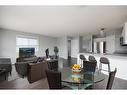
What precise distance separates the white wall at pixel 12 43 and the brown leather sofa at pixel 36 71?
0.34m

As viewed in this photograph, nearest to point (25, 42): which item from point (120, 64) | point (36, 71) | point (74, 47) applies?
point (36, 71)

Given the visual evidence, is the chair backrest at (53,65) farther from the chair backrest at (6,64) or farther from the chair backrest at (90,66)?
the chair backrest at (6,64)

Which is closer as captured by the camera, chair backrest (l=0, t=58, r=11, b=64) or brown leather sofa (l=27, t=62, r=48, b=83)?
chair backrest (l=0, t=58, r=11, b=64)

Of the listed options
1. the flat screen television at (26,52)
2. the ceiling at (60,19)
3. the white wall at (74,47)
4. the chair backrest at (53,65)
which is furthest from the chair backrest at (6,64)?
the white wall at (74,47)

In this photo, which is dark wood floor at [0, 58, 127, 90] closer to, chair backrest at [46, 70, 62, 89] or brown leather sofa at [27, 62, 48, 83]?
brown leather sofa at [27, 62, 48, 83]

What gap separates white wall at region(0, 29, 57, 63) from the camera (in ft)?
10.3

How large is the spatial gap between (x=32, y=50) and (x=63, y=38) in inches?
33.8

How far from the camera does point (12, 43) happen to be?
321 centimetres

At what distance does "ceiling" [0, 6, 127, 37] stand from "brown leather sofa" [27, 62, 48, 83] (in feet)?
3.03

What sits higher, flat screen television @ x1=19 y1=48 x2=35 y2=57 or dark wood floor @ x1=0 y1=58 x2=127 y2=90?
flat screen television @ x1=19 y1=48 x2=35 y2=57

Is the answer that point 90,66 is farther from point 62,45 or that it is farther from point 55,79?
point 55,79

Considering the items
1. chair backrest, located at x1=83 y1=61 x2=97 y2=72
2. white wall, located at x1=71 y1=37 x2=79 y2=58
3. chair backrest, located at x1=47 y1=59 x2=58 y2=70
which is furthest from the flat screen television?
chair backrest, located at x1=83 y1=61 x2=97 y2=72

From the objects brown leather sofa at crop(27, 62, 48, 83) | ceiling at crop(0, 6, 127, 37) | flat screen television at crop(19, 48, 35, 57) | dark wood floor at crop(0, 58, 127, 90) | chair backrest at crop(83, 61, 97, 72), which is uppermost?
ceiling at crop(0, 6, 127, 37)
